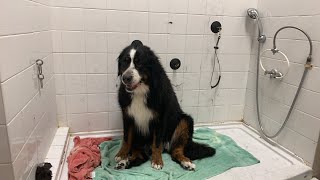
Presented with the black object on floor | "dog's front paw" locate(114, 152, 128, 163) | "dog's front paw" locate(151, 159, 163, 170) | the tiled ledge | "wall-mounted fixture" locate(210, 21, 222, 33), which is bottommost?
"dog's front paw" locate(151, 159, 163, 170)

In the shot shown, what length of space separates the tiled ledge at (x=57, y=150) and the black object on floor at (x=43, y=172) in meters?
0.04

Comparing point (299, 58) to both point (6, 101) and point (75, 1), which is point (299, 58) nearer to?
point (75, 1)

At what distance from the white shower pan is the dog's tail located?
0.23 meters

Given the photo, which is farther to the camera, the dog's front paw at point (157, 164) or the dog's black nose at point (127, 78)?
the dog's front paw at point (157, 164)

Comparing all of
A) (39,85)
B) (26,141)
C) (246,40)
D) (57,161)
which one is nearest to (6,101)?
(26,141)

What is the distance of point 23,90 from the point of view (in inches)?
47.5

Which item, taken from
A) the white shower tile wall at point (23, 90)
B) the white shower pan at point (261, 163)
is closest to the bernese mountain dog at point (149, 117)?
the white shower pan at point (261, 163)

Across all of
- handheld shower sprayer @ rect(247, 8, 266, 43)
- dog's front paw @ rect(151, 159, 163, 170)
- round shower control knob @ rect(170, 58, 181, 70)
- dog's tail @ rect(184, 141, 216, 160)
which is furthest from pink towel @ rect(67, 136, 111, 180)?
handheld shower sprayer @ rect(247, 8, 266, 43)

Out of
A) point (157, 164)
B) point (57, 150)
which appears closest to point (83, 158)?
point (57, 150)

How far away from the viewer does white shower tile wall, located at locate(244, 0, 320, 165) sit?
1750 mm

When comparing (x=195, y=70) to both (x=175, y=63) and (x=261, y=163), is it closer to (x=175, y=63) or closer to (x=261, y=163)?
(x=175, y=63)

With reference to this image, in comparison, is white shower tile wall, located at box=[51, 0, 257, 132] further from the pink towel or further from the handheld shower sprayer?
the pink towel

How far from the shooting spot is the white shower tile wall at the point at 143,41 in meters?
1.99

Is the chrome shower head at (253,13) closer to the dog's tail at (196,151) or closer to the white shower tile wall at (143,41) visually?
the white shower tile wall at (143,41)
